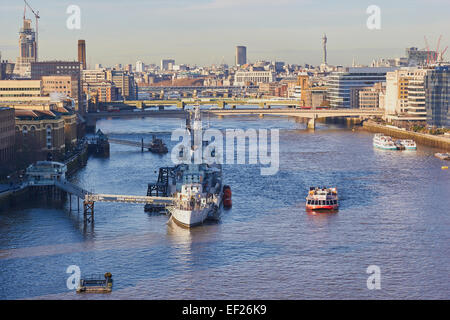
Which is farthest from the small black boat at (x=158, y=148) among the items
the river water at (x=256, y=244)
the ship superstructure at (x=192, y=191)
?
the ship superstructure at (x=192, y=191)

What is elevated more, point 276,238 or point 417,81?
point 417,81

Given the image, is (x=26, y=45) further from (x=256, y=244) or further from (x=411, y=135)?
(x=256, y=244)

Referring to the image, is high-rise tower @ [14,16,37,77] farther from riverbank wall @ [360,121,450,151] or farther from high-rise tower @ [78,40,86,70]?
riverbank wall @ [360,121,450,151]

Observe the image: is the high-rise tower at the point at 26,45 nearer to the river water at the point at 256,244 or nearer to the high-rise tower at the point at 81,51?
the high-rise tower at the point at 81,51

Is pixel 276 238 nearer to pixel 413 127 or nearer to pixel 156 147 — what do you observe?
pixel 156 147
